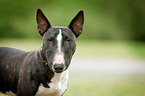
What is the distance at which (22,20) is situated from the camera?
86.0 ft

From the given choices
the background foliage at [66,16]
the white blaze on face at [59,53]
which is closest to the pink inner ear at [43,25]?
the white blaze on face at [59,53]

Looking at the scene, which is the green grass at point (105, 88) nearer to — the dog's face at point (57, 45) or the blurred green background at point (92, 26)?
the blurred green background at point (92, 26)

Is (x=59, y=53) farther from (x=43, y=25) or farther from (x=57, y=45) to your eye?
(x=43, y=25)

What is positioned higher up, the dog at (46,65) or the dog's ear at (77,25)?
the dog's ear at (77,25)

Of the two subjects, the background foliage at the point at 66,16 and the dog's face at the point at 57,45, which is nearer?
the dog's face at the point at 57,45

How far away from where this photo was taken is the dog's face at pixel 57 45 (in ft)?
12.0

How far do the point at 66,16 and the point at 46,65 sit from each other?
24.7 meters

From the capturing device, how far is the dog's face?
12.0ft

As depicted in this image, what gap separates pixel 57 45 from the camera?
380 cm

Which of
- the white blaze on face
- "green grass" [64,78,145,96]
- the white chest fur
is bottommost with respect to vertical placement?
"green grass" [64,78,145,96]

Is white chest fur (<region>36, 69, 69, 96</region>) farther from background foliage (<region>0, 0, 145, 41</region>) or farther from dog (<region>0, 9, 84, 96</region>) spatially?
background foliage (<region>0, 0, 145, 41</region>)

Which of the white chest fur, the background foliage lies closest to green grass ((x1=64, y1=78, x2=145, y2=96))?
the white chest fur

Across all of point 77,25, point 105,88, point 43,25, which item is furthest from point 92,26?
point 43,25

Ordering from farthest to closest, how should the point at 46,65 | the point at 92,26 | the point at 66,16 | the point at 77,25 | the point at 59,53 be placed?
the point at 92,26
the point at 66,16
the point at 77,25
the point at 46,65
the point at 59,53
